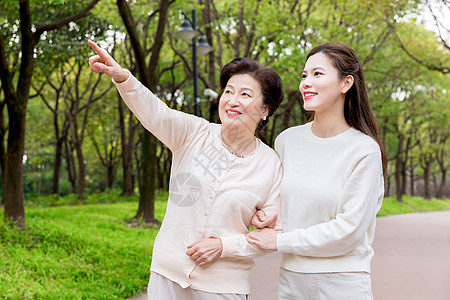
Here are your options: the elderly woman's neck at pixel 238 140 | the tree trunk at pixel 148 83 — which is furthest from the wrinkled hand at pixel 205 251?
the tree trunk at pixel 148 83

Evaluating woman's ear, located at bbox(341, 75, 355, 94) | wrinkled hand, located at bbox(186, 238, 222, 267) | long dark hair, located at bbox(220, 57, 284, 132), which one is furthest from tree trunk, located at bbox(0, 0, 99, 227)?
woman's ear, located at bbox(341, 75, 355, 94)

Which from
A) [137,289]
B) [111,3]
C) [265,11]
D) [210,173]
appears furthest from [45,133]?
[210,173]

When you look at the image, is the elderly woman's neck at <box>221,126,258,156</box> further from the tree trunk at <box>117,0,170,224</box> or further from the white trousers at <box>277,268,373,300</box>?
the tree trunk at <box>117,0,170,224</box>

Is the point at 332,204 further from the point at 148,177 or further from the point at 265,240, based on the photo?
the point at 148,177

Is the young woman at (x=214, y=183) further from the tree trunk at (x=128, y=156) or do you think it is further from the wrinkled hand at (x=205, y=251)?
the tree trunk at (x=128, y=156)

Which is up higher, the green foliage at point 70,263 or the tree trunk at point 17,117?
the tree trunk at point 17,117

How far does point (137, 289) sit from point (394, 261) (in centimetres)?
486

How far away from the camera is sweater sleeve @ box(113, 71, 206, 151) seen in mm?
2193

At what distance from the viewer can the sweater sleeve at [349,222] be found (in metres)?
2.07

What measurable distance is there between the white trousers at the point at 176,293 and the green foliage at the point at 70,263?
3.35 m

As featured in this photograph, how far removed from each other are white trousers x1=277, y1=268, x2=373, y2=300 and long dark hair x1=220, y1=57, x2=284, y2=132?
86cm

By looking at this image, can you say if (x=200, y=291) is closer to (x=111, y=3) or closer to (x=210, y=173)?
(x=210, y=173)

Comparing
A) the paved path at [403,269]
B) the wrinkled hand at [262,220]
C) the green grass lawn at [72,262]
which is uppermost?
the wrinkled hand at [262,220]

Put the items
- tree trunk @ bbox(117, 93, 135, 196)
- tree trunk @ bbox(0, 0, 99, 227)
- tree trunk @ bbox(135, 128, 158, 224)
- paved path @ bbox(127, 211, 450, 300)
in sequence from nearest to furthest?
paved path @ bbox(127, 211, 450, 300) → tree trunk @ bbox(0, 0, 99, 227) → tree trunk @ bbox(135, 128, 158, 224) → tree trunk @ bbox(117, 93, 135, 196)
